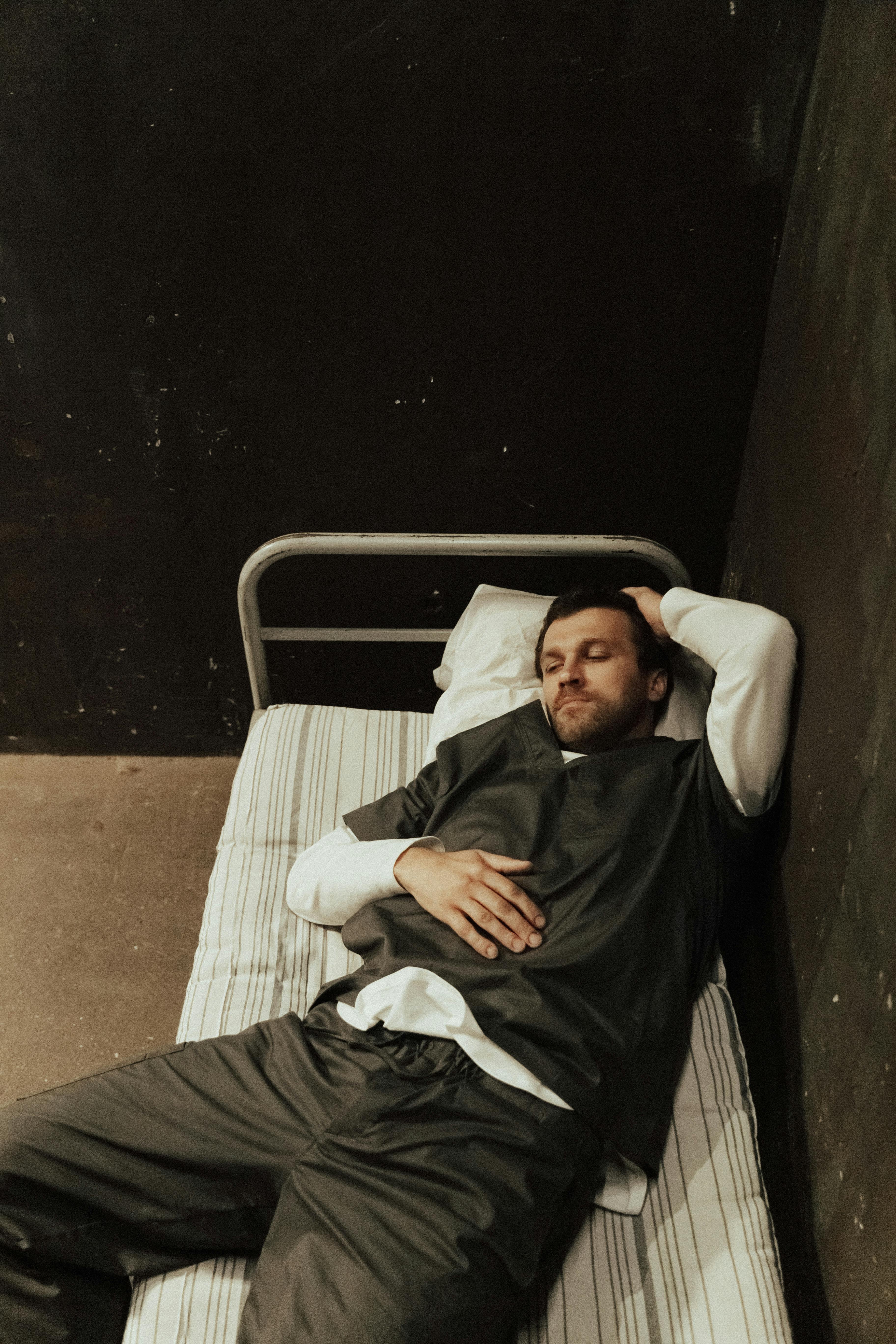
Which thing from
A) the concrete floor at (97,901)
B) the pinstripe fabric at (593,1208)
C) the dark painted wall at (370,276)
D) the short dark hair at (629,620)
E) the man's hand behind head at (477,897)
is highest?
the dark painted wall at (370,276)

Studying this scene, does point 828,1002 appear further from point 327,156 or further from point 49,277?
point 49,277

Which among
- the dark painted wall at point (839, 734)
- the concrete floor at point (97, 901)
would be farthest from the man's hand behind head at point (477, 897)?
the concrete floor at point (97, 901)

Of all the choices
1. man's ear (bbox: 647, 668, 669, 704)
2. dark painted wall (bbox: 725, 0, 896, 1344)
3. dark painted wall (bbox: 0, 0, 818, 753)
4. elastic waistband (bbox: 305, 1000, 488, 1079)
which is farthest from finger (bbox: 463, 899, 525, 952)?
dark painted wall (bbox: 0, 0, 818, 753)

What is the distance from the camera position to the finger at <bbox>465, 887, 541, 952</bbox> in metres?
1.51

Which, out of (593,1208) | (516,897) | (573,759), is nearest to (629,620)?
(573,759)

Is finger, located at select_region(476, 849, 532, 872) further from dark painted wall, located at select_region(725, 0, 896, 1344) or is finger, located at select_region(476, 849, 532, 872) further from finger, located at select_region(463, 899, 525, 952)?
dark painted wall, located at select_region(725, 0, 896, 1344)

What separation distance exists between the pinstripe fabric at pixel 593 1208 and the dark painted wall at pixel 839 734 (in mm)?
123

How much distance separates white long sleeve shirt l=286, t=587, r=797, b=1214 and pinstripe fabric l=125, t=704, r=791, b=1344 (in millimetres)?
57

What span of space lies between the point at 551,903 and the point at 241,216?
4.76 feet

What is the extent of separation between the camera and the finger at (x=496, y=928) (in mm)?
1505

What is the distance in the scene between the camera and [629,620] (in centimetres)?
186

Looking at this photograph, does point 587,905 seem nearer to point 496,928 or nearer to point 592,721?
point 496,928

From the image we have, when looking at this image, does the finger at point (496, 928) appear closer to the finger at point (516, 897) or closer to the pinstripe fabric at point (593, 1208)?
the finger at point (516, 897)

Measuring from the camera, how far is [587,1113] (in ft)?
4.46
